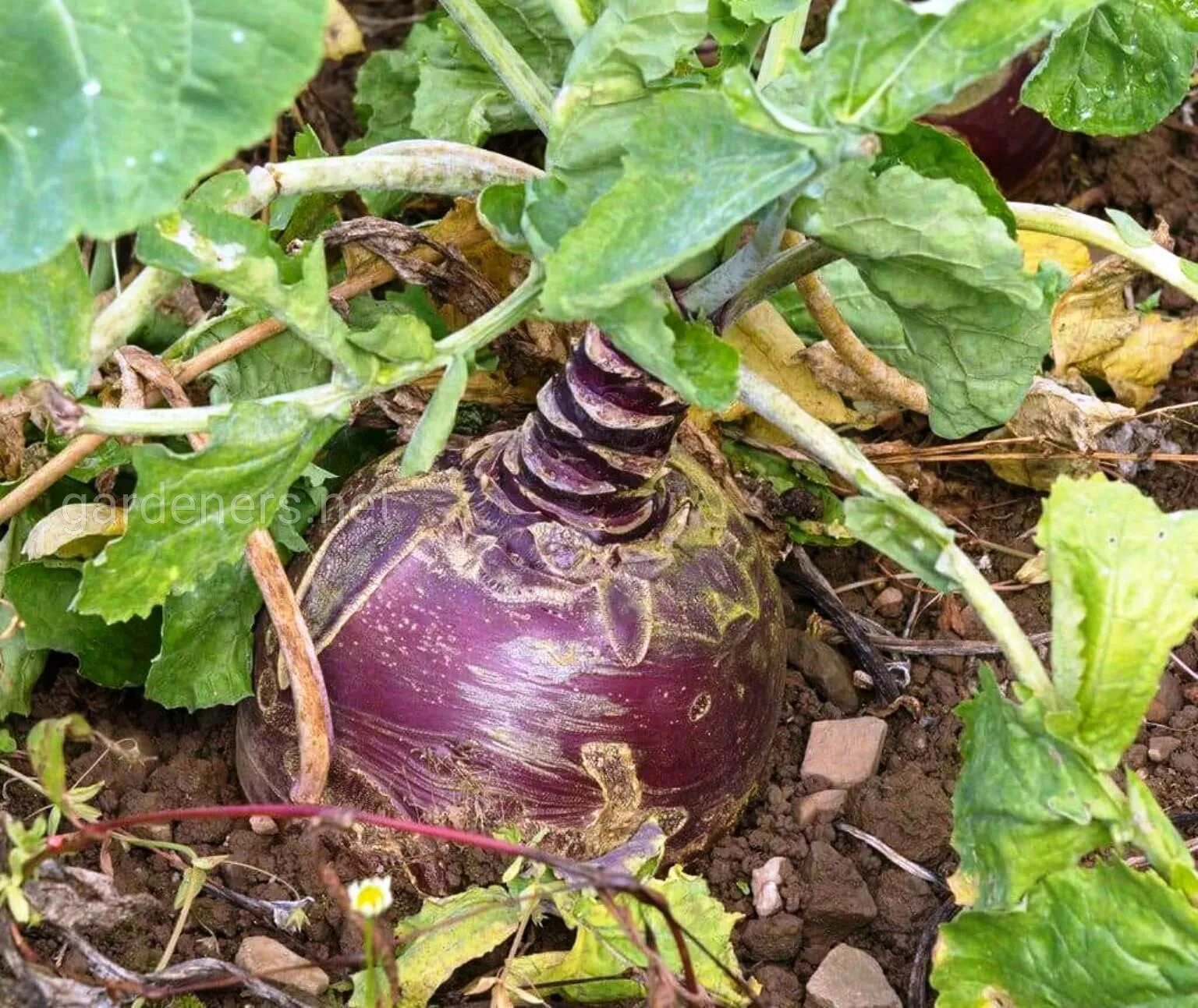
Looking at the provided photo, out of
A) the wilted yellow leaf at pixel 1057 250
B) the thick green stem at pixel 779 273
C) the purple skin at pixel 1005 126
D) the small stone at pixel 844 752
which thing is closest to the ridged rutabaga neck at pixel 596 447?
the thick green stem at pixel 779 273

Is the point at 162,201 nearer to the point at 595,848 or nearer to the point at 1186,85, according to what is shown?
the point at 595,848

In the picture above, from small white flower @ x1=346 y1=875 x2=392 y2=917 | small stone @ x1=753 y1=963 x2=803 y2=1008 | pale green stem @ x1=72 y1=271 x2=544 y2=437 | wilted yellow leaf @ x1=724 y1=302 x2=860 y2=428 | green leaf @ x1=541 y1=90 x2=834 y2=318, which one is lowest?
small stone @ x1=753 y1=963 x2=803 y2=1008

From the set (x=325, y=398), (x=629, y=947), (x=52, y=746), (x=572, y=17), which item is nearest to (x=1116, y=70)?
(x=572, y=17)

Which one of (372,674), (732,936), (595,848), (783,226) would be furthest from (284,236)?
(732,936)

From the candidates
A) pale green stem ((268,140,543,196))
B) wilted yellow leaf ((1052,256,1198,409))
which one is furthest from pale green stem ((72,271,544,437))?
wilted yellow leaf ((1052,256,1198,409))

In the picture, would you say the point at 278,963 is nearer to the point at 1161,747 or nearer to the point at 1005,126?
the point at 1161,747

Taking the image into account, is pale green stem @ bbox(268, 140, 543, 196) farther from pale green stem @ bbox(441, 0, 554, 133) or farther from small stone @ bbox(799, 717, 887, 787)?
small stone @ bbox(799, 717, 887, 787)

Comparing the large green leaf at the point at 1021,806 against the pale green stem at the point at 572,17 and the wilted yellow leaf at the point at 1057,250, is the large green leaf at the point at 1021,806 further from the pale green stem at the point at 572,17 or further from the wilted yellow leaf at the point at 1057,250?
the wilted yellow leaf at the point at 1057,250
